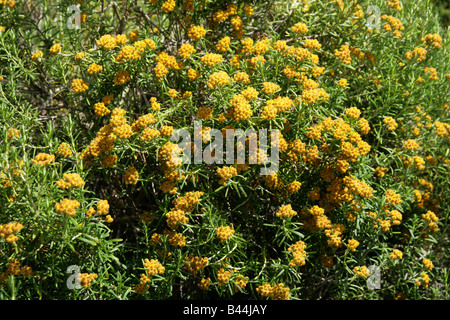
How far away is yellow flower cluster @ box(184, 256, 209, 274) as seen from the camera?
2.77 meters

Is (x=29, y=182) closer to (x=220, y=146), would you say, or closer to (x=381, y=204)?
(x=220, y=146)

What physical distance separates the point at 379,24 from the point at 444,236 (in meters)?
1.92

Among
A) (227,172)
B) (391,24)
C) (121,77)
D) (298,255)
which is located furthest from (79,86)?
(391,24)

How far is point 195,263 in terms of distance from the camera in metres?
2.79

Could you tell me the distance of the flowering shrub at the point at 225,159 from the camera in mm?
2645

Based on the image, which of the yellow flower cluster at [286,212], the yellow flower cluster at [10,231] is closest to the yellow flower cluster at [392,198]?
the yellow flower cluster at [286,212]

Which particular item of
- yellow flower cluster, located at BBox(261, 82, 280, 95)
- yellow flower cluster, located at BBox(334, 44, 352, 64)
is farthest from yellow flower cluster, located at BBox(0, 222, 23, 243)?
yellow flower cluster, located at BBox(334, 44, 352, 64)

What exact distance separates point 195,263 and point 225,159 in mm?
736

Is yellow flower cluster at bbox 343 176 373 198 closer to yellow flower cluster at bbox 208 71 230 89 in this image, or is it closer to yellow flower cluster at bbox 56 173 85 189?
yellow flower cluster at bbox 208 71 230 89

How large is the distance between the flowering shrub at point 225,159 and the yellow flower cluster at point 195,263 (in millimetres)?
12

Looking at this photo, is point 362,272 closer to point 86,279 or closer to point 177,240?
point 177,240

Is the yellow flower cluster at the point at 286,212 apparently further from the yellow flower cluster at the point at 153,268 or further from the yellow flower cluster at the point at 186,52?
the yellow flower cluster at the point at 186,52

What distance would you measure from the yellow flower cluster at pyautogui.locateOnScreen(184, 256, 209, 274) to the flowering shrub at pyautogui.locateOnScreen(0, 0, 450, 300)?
1 centimetres

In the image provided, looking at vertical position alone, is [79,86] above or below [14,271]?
above
